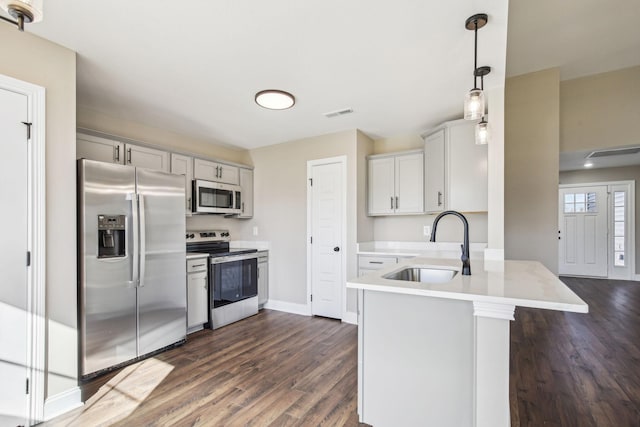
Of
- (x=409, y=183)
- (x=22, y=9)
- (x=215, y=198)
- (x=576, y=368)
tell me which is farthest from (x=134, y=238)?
(x=576, y=368)

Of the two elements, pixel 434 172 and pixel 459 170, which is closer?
pixel 459 170

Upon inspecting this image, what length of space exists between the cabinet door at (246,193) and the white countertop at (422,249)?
1.83 meters

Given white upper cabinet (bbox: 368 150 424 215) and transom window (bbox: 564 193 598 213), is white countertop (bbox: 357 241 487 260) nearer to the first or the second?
white upper cabinet (bbox: 368 150 424 215)

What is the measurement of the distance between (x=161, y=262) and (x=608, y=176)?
852 cm

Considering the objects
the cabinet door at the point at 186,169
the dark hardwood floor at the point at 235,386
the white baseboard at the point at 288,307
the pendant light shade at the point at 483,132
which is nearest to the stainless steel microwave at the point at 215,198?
the cabinet door at the point at 186,169

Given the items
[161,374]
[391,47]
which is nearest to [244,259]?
[161,374]

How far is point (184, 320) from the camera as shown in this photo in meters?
3.12

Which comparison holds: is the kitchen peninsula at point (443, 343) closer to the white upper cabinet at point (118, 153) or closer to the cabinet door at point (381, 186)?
the cabinet door at point (381, 186)

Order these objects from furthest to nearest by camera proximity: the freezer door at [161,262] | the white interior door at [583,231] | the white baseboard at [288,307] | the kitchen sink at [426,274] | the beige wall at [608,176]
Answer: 1. the white interior door at [583,231]
2. the beige wall at [608,176]
3. the white baseboard at [288,307]
4. the freezer door at [161,262]
5. the kitchen sink at [426,274]

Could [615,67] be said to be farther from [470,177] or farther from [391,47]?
[391,47]

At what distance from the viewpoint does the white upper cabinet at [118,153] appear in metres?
2.88

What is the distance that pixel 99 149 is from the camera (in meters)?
2.98

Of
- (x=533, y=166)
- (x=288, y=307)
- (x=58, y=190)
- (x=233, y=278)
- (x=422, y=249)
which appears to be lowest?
(x=288, y=307)

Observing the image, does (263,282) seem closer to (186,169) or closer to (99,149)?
(186,169)
